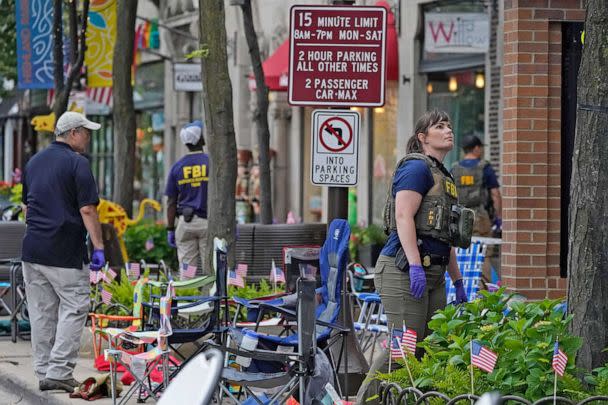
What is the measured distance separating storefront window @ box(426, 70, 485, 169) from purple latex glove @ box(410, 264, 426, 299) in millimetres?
12538

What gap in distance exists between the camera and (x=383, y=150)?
24.1 metres

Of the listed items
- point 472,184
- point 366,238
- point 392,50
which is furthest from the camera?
point 392,50

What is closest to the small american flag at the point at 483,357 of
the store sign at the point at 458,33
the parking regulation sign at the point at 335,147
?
the parking regulation sign at the point at 335,147

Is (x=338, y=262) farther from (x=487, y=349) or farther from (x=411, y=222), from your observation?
(x=487, y=349)

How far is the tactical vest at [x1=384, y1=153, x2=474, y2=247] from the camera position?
27.9 feet

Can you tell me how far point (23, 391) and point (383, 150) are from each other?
1375cm

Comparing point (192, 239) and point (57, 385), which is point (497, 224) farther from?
point (57, 385)

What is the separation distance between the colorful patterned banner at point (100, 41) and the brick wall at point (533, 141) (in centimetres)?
1244

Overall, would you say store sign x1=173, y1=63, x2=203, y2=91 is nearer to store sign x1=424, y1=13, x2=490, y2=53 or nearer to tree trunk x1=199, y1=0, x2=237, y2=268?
store sign x1=424, y1=13, x2=490, y2=53

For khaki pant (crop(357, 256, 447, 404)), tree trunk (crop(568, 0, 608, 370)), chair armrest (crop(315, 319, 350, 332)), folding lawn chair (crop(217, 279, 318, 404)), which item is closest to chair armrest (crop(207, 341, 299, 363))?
folding lawn chair (crop(217, 279, 318, 404))

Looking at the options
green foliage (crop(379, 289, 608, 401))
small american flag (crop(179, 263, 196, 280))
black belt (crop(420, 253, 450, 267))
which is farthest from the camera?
→ small american flag (crop(179, 263, 196, 280))

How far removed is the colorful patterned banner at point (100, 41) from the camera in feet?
72.7

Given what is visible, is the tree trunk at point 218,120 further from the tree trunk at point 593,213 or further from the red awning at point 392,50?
the red awning at point 392,50

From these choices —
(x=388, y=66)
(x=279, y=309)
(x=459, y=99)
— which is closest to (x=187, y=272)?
(x=279, y=309)
